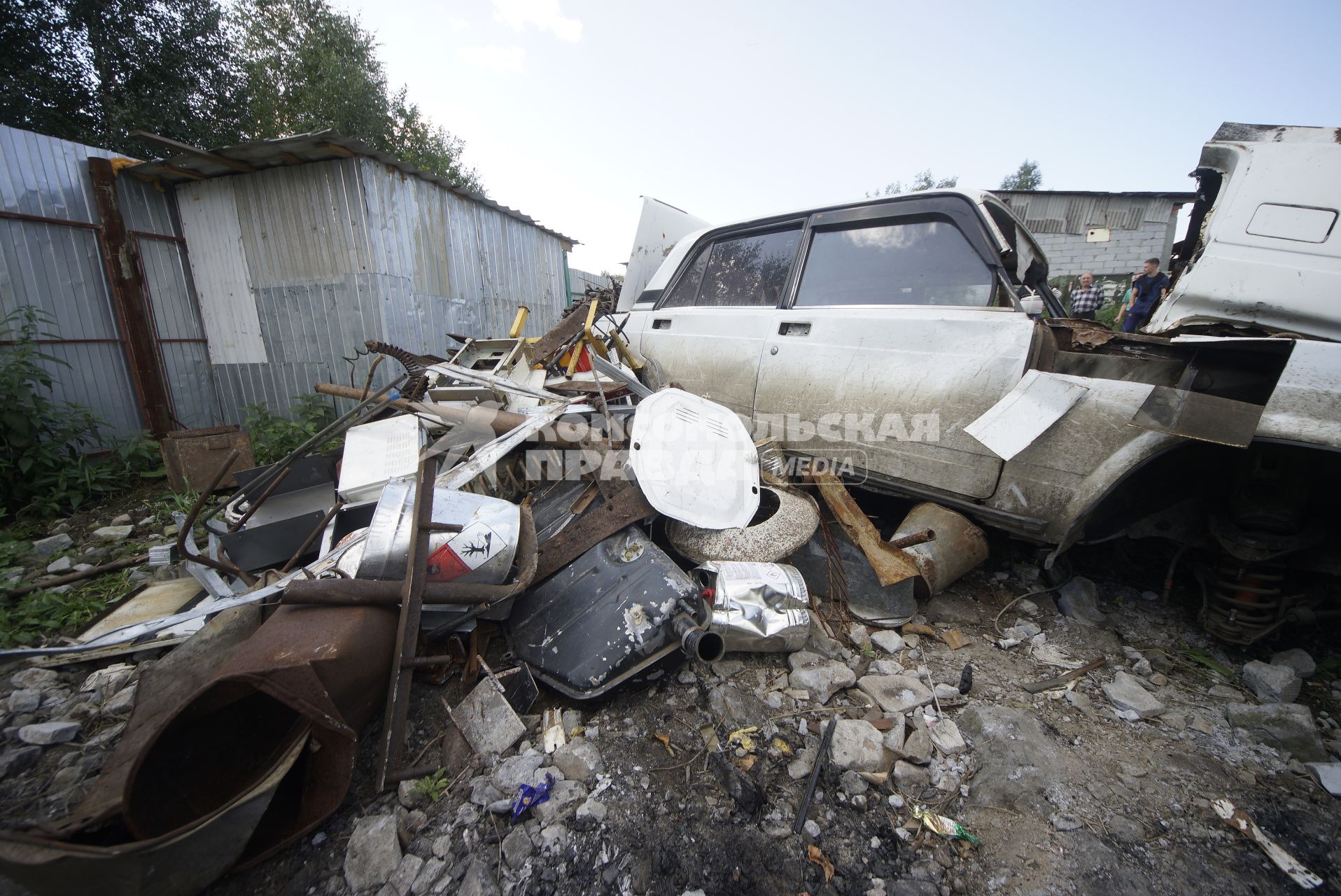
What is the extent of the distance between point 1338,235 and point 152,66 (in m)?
19.1

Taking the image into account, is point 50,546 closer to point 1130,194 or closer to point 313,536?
point 313,536

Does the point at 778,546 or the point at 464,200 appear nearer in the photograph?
the point at 778,546

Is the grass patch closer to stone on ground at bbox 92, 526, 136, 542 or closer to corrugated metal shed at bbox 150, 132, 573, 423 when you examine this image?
stone on ground at bbox 92, 526, 136, 542

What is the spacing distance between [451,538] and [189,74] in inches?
692

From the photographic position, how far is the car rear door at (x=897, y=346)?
2045 millimetres

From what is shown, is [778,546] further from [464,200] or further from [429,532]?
[464,200]

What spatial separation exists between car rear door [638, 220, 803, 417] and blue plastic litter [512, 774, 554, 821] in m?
2.06

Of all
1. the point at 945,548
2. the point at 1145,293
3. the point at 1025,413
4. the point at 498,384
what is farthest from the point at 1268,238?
the point at 1145,293

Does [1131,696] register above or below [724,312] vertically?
below

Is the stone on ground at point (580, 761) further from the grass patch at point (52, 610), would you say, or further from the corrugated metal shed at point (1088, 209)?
the corrugated metal shed at point (1088, 209)

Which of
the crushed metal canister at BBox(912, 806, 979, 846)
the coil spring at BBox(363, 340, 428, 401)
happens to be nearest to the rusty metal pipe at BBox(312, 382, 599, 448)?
the coil spring at BBox(363, 340, 428, 401)

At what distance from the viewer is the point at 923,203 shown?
2.33 metres

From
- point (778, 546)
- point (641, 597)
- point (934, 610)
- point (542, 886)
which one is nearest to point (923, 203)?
point (778, 546)

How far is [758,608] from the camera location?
1.88 meters
